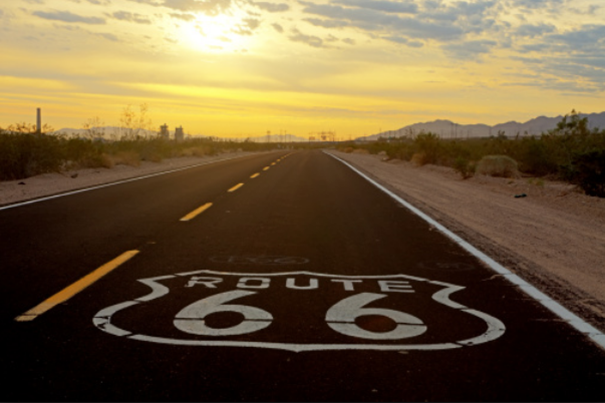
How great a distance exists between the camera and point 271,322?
5051 mm

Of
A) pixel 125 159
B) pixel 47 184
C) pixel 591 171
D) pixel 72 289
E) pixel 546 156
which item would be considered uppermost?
pixel 546 156

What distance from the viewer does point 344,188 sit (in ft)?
61.0

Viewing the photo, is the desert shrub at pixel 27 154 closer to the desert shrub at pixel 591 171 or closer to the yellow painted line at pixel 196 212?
the yellow painted line at pixel 196 212

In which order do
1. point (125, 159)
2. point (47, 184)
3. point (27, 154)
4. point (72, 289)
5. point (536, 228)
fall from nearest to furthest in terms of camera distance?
point (72, 289) → point (536, 228) → point (47, 184) → point (27, 154) → point (125, 159)

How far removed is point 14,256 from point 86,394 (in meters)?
4.82

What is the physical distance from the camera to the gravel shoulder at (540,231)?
21.7ft

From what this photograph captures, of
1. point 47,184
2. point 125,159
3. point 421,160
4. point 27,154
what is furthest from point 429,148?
point 47,184

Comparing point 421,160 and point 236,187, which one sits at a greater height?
point 421,160

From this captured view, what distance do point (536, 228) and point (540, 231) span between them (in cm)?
37

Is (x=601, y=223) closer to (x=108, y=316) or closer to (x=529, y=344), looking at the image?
(x=529, y=344)

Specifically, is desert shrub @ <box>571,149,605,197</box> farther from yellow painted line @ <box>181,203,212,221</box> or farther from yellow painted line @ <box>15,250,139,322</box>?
yellow painted line @ <box>15,250,139,322</box>

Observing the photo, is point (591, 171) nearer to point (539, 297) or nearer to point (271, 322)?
point (539, 297)

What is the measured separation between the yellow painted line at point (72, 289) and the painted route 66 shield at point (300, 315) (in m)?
0.54

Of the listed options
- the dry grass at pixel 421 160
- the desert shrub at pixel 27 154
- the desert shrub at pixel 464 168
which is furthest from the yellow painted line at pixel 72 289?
the dry grass at pixel 421 160
